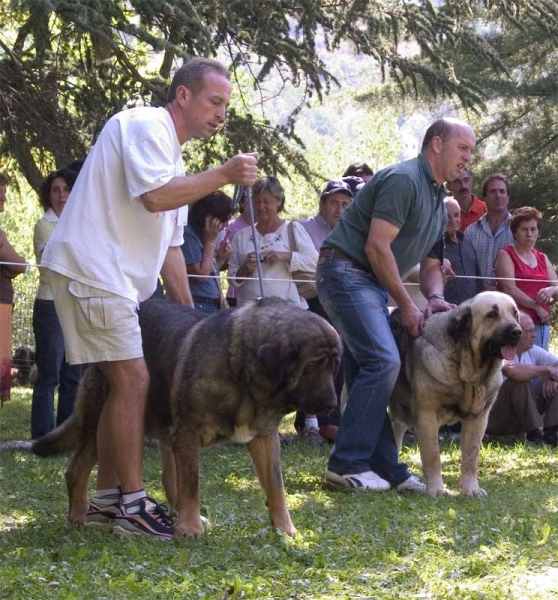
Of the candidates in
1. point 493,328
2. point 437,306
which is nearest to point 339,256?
point 437,306

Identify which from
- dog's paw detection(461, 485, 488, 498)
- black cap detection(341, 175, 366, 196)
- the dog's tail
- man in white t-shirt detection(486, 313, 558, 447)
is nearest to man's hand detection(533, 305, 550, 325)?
man in white t-shirt detection(486, 313, 558, 447)

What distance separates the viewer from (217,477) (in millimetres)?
8164

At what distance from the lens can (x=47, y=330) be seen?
9.59m

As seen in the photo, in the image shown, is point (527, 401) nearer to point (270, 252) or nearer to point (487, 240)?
point (487, 240)

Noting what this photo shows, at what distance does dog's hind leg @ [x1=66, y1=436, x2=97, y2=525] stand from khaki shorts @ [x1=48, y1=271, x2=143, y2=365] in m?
0.70

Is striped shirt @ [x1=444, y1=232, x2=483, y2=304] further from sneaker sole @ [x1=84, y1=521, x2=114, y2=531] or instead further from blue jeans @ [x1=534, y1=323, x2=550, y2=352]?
sneaker sole @ [x1=84, y1=521, x2=114, y2=531]

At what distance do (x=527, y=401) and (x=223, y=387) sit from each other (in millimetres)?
5535

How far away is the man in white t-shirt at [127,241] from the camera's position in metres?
5.34

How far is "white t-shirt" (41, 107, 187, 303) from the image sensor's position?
17.5 feet

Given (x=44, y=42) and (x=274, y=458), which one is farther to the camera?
(x=44, y=42)

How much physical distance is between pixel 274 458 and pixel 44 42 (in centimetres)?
617

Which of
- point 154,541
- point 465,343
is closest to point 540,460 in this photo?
point 465,343

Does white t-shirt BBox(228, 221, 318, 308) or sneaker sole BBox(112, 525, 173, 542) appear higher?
white t-shirt BBox(228, 221, 318, 308)

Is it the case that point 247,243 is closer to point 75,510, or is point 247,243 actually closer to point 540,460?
point 540,460
